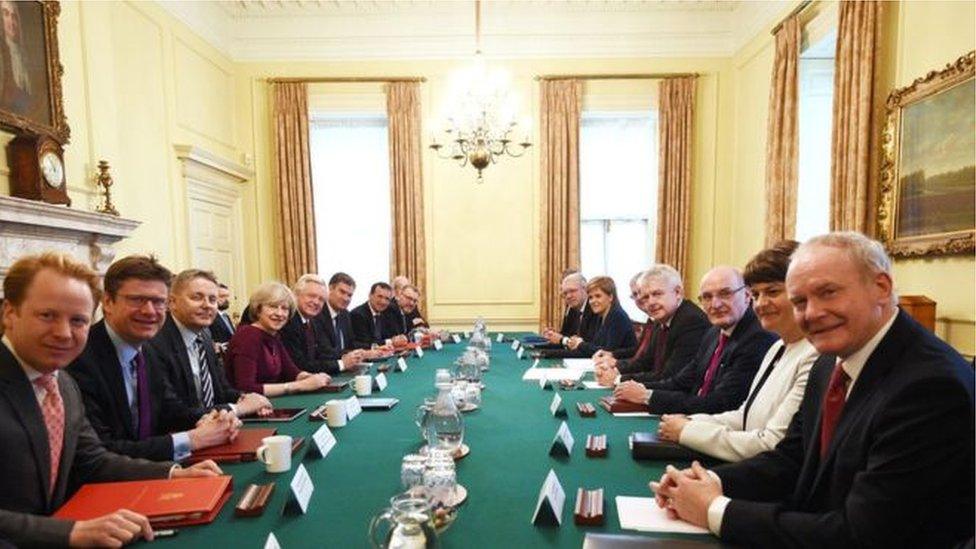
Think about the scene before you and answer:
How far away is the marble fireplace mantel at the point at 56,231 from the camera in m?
3.57

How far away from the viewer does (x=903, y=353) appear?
1.21 m

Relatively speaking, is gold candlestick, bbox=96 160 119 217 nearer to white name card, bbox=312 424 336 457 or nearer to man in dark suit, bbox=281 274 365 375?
man in dark suit, bbox=281 274 365 375

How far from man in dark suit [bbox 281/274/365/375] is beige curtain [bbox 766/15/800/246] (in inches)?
172

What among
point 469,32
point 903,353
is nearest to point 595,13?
point 469,32

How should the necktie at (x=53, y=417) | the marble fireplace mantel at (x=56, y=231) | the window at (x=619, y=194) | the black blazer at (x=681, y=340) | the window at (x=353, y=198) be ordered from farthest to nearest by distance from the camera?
the window at (x=353, y=198)
the window at (x=619, y=194)
the marble fireplace mantel at (x=56, y=231)
the black blazer at (x=681, y=340)
the necktie at (x=53, y=417)

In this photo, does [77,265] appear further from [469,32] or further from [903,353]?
[469,32]

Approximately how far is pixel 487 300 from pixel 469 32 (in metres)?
3.46

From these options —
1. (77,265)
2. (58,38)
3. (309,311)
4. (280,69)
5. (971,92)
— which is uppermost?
(280,69)

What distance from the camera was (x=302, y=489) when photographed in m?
1.49

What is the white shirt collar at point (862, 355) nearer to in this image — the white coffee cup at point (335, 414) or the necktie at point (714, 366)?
the necktie at point (714, 366)

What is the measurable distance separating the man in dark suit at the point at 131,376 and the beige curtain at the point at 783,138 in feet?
17.6

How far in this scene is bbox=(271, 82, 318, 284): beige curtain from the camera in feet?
22.7

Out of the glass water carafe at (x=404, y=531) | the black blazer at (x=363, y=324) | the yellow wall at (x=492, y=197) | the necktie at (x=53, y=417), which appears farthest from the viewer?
the yellow wall at (x=492, y=197)

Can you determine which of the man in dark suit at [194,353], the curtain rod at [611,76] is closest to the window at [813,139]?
the curtain rod at [611,76]
